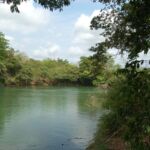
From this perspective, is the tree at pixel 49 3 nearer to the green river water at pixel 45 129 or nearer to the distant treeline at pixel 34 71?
the green river water at pixel 45 129

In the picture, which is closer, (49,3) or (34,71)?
(49,3)

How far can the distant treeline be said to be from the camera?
70250 millimetres

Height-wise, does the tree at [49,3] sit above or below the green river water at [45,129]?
above

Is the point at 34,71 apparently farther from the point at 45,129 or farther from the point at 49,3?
the point at 49,3

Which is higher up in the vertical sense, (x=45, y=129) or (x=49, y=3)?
(x=49, y=3)

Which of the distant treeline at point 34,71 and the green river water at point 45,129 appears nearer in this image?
the green river water at point 45,129

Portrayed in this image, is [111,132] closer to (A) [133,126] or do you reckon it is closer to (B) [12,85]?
(A) [133,126]

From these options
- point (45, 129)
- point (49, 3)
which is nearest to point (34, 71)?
point (45, 129)

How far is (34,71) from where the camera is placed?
3081 inches

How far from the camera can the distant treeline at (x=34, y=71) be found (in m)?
70.2

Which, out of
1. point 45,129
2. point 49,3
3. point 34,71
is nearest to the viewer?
point 49,3

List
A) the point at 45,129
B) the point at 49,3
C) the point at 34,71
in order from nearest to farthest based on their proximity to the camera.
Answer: the point at 49,3 < the point at 45,129 < the point at 34,71

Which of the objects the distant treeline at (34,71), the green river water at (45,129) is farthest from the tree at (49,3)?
the distant treeline at (34,71)

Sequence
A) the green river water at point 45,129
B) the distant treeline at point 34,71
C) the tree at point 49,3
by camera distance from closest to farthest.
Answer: the tree at point 49,3 < the green river water at point 45,129 < the distant treeline at point 34,71
